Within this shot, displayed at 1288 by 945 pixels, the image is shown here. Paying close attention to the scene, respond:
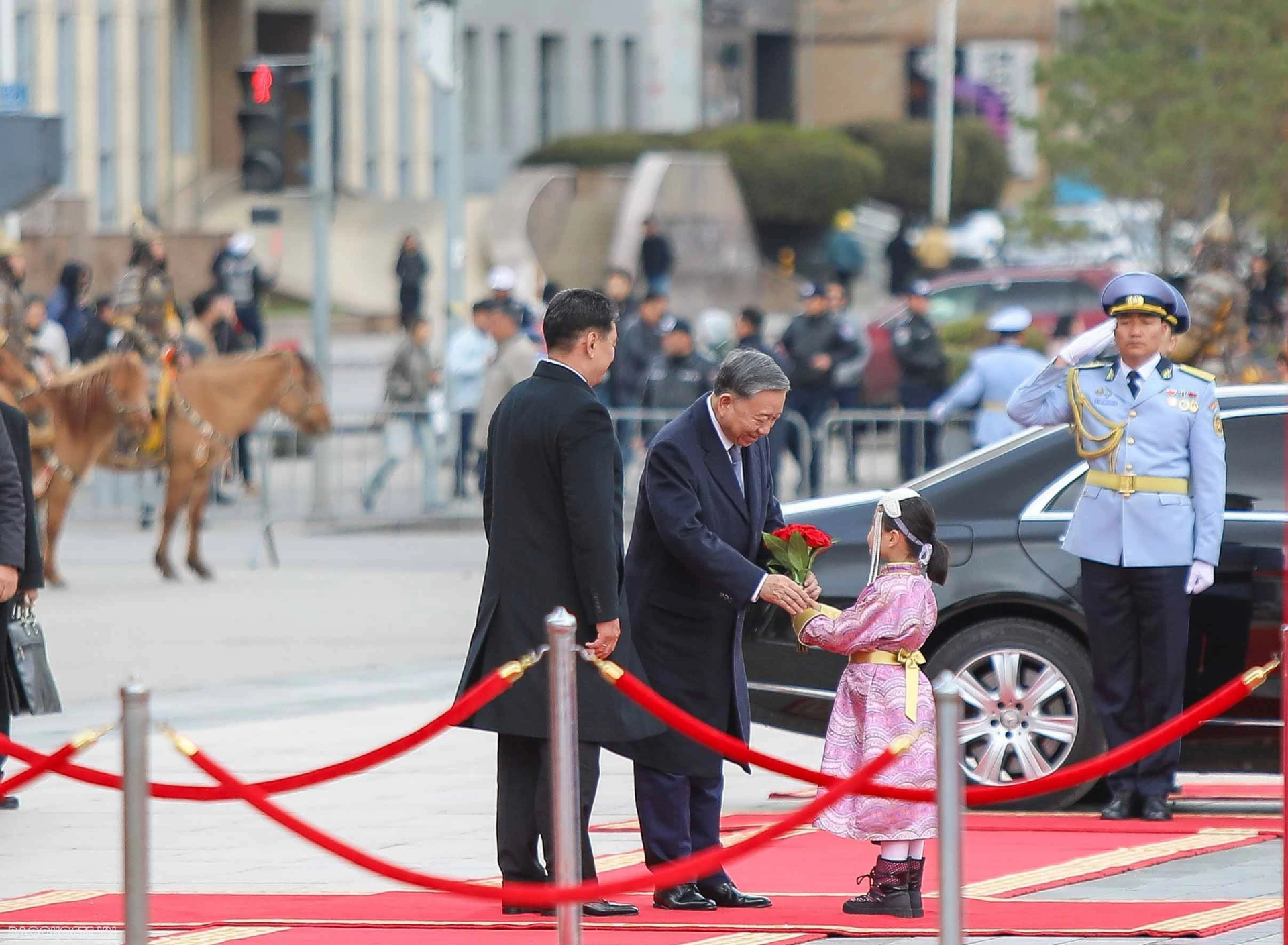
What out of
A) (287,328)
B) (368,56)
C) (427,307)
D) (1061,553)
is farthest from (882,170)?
(1061,553)

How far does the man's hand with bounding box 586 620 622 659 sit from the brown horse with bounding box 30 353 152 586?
1166cm

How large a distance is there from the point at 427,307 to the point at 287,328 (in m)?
4.34

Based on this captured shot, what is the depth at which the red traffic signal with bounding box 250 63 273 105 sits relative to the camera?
21422mm

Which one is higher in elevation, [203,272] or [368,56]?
[368,56]

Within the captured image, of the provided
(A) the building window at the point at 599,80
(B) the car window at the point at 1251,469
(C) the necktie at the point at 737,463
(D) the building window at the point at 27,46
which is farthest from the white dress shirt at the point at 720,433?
(A) the building window at the point at 599,80

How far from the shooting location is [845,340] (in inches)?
926

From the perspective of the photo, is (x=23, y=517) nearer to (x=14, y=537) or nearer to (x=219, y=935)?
(x=14, y=537)

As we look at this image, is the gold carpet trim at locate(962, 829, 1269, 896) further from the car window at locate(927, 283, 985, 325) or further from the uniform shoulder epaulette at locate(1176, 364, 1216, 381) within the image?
the car window at locate(927, 283, 985, 325)

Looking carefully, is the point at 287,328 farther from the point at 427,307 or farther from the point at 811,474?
the point at 811,474

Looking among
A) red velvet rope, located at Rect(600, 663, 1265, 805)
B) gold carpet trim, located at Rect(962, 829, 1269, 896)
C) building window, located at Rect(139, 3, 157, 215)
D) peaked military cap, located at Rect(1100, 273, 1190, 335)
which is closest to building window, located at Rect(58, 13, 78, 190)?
building window, located at Rect(139, 3, 157, 215)

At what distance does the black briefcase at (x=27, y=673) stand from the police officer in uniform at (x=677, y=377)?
11926mm

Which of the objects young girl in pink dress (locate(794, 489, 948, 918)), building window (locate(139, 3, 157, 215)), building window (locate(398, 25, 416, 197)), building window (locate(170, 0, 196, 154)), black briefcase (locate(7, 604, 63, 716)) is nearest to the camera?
young girl in pink dress (locate(794, 489, 948, 918))

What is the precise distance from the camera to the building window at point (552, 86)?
59469 millimetres

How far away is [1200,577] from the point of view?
9484 mm
